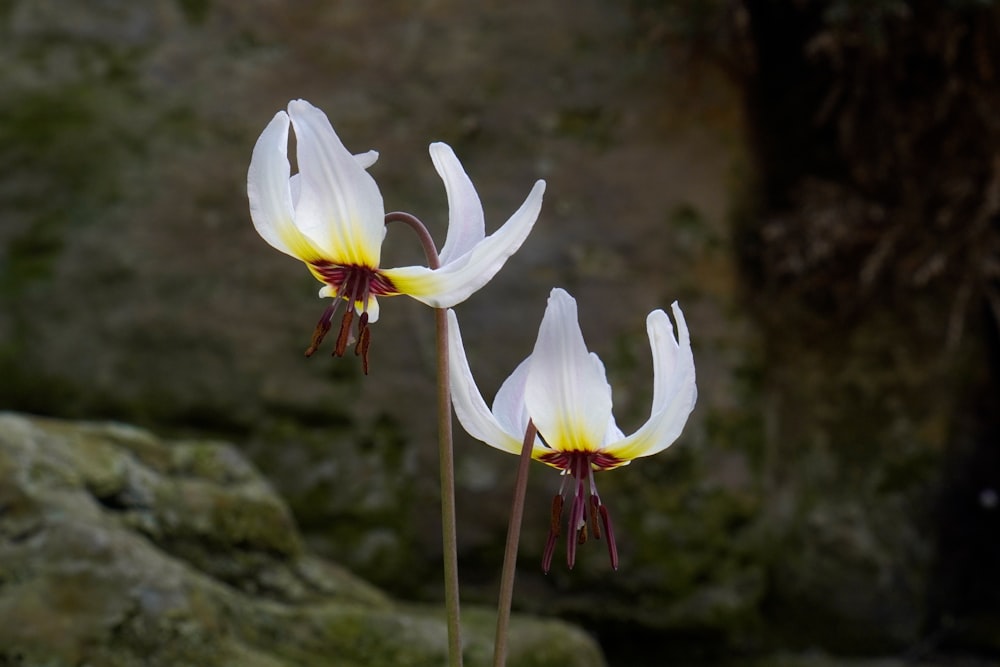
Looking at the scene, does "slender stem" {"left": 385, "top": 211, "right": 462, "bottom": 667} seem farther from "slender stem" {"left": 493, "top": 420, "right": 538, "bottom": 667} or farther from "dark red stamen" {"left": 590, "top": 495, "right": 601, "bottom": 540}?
"dark red stamen" {"left": 590, "top": 495, "right": 601, "bottom": 540}

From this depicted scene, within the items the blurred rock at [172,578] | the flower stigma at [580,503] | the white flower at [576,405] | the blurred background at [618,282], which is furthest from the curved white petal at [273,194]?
the blurred background at [618,282]

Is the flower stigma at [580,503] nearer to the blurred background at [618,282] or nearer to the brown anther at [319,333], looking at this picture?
the brown anther at [319,333]

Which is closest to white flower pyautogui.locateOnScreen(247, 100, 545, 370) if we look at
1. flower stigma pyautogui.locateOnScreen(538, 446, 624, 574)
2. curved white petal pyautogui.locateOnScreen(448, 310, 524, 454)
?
curved white petal pyautogui.locateOnScreen(448, 310, 524, 454)

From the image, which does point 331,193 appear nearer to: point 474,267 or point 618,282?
point 474,267

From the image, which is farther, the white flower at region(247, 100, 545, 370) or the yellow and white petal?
the yellow and white petal

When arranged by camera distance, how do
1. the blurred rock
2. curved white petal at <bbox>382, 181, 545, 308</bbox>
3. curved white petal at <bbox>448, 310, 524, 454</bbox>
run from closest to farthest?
1. curved white petal at <bbox>382, 181, 545, 308</bbox>
2. curved white petal at <bbox>448, 310, 524, 454</bbox>
3. the blurred rock

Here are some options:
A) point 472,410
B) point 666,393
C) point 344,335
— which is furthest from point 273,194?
point 666,393

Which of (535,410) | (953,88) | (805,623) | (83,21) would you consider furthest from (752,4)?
(535,410)
